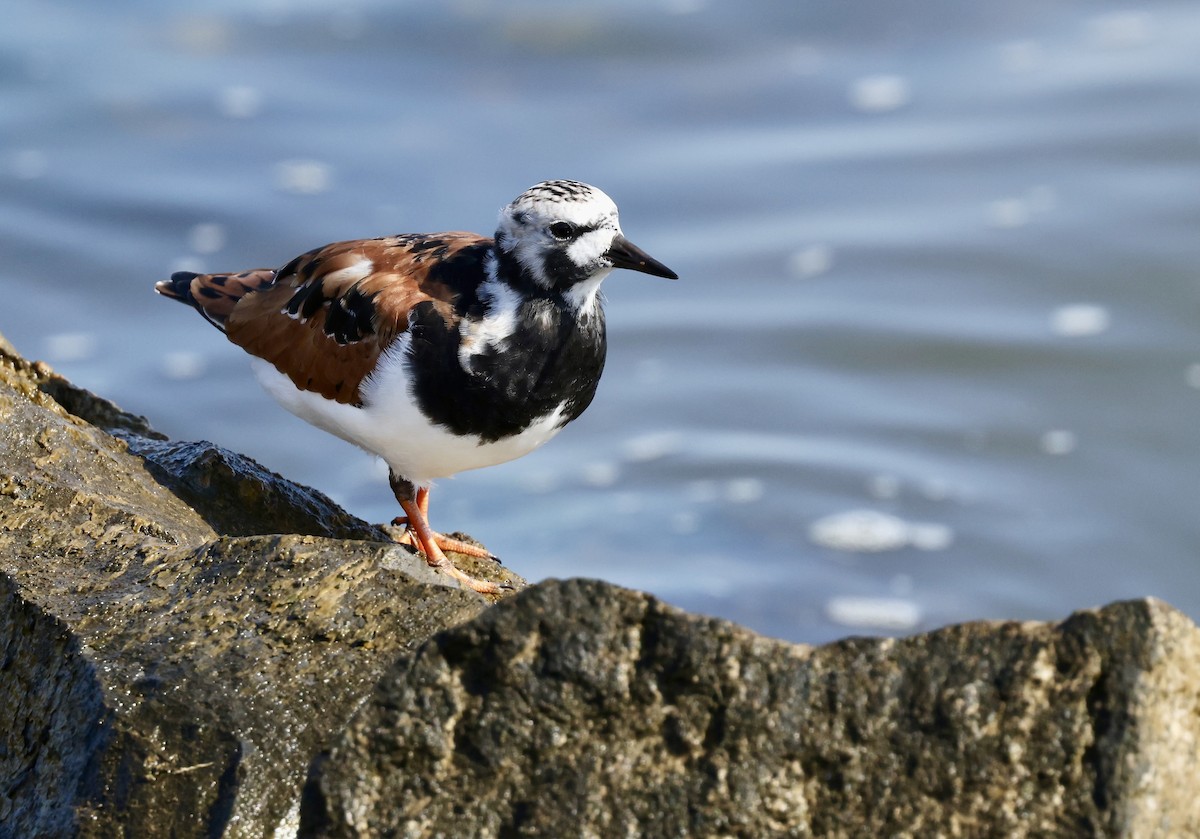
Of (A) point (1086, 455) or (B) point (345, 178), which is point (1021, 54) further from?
(B) point (345, 178)

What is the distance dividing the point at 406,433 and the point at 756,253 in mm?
6281

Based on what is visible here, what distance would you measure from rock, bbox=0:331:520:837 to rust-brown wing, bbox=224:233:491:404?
754 mm

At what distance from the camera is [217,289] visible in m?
5.20

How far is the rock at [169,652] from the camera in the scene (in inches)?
116

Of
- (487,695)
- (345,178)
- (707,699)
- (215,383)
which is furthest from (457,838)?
(345,178)

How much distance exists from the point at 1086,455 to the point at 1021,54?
4129 millimetres

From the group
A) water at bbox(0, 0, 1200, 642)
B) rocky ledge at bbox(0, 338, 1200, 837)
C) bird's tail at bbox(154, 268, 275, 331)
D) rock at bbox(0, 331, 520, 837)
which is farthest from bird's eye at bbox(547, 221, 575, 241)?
water at bbox(0, 0, 1200, 642)

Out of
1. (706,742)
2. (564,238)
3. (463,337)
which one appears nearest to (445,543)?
(463,337)

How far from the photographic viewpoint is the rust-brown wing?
14.4ft

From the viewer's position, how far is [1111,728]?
7.86ft

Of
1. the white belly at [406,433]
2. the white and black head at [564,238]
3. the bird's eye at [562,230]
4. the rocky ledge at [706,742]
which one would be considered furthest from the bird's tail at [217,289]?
the rocky ledge at [706,742]

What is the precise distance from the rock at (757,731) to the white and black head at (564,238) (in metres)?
1.80

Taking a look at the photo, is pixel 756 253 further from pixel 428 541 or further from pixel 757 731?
pixel 757 731

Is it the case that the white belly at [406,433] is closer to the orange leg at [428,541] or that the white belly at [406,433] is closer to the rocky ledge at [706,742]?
the orange leg at [428,541]
